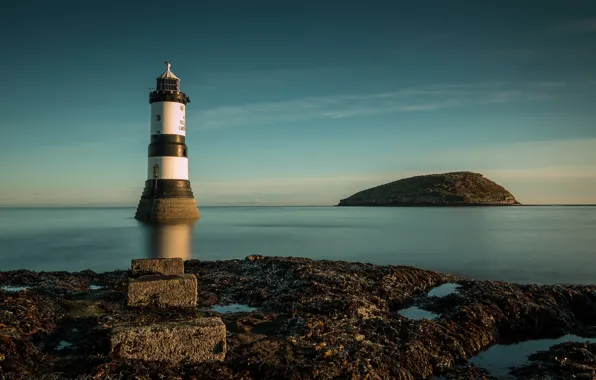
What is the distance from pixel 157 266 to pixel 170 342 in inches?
243

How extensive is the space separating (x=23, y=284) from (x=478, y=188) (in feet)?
631

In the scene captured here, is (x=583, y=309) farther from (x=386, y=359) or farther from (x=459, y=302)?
(x=386, y=359)

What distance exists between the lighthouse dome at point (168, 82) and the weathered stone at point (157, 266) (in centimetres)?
3425

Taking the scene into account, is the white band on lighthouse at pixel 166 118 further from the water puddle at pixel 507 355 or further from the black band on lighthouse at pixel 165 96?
the water puddle at pixel 507 355

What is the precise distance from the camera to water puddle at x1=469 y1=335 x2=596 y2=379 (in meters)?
7.91

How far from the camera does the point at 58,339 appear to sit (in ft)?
25.5

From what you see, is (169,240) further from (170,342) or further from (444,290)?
(170,342)

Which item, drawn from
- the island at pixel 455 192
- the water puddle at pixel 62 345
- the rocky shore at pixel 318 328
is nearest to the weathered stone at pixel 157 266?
the rocky shore at pixel 318 328

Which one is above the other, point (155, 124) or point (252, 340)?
point (155, 124)

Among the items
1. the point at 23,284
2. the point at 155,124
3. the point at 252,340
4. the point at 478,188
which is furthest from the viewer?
the point at 478,188

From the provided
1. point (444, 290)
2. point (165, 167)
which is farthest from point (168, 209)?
point (444, 290)

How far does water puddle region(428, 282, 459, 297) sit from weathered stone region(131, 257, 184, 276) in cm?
792

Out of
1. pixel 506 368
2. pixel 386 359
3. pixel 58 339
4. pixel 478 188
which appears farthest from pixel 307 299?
pixel 478 188

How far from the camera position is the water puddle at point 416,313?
10766 mm
